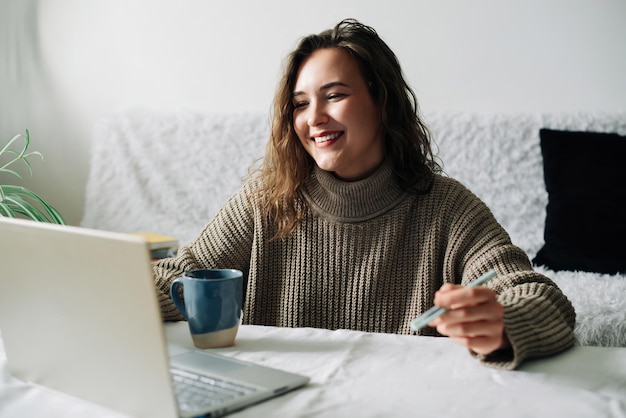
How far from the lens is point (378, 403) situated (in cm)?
67

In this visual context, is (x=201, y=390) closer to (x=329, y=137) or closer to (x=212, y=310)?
(x=212, y=310)

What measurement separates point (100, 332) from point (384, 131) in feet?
2.63

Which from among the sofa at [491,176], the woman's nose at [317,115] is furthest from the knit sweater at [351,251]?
the sofa at [491,176]

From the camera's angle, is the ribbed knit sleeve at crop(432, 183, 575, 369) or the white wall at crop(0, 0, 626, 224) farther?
the white wall at crop(0, 0, 626, 224)

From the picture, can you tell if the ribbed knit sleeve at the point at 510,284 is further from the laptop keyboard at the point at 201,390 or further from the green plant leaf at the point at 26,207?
the green plant leaf at the point at 26,207

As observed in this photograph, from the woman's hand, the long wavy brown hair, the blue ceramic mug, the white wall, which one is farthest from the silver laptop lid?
the white wall

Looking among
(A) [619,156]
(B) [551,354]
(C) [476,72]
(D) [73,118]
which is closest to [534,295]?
(B) [551,354]

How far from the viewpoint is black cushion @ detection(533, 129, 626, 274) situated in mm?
1816

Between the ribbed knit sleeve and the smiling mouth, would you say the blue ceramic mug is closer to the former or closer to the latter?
the ribbed knit sleeve

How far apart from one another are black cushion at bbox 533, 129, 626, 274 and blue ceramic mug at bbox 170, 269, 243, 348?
1234 millimetres

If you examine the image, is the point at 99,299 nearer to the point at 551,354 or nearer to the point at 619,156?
the point at 551,354

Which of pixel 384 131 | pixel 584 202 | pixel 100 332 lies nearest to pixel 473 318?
pixel 100 332

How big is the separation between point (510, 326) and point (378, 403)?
21 centimetres

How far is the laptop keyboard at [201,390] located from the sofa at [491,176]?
952 mm
